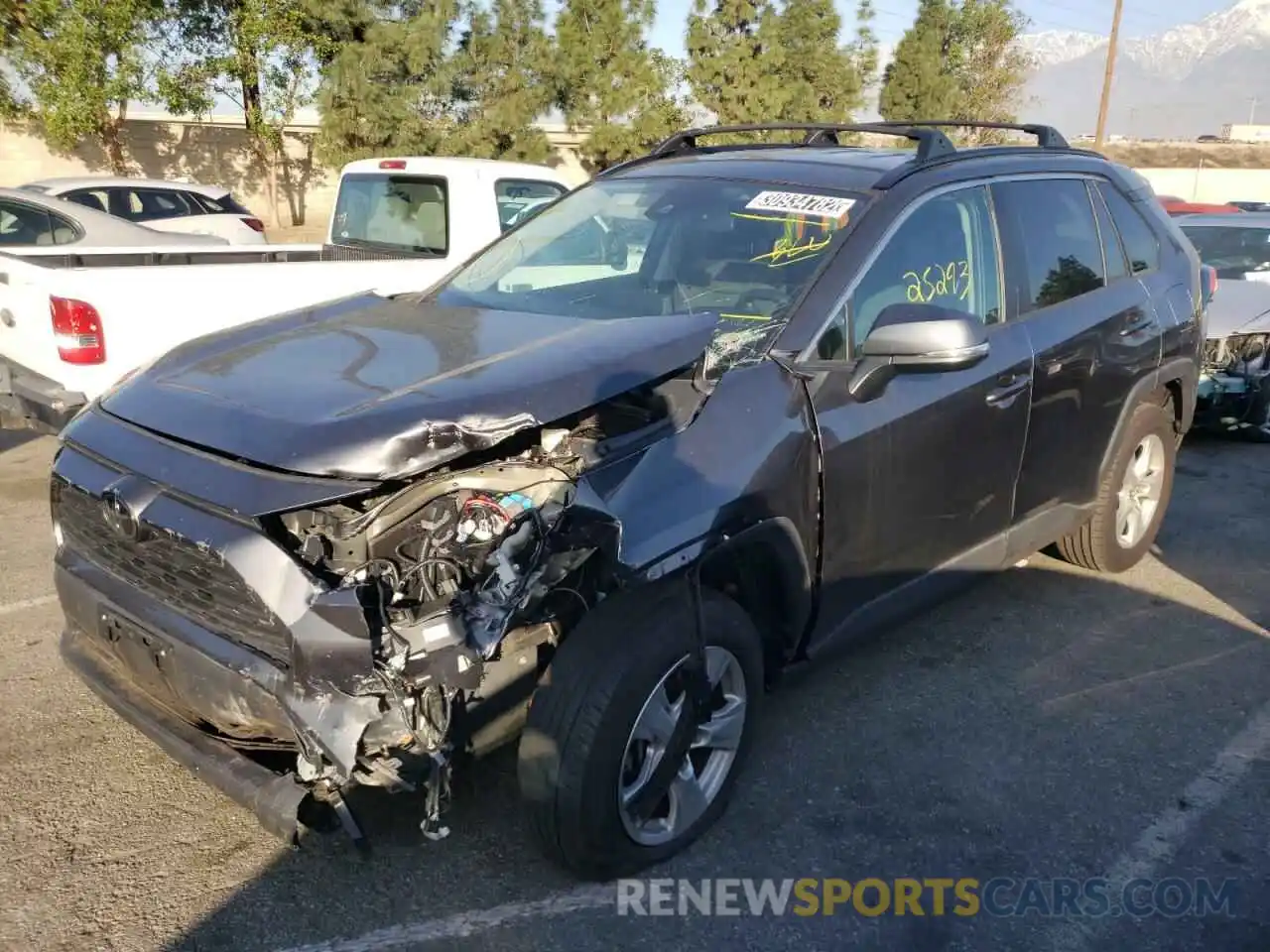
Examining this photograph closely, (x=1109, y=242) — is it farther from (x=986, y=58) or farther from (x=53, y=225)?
(x=986, y=58)

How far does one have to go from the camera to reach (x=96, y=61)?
1828 cm

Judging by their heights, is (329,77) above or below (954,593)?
above

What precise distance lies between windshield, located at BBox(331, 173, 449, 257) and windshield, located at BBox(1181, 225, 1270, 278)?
6147mm

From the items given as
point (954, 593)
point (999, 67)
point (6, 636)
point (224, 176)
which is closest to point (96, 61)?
point (224, 176)

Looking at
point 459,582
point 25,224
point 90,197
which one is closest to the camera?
point 459,582

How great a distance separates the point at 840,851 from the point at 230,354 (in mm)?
2355

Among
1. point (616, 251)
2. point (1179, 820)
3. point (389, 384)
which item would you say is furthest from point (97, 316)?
point (1179, 820)

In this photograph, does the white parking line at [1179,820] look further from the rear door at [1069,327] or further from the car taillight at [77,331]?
the car taillight at [77,331]

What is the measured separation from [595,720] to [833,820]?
105 cm

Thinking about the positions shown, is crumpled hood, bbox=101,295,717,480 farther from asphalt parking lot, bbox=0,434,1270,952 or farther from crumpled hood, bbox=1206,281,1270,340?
crumpled hood, bbox=1206,281,1270,340

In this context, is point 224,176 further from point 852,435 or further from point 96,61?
point 852,435

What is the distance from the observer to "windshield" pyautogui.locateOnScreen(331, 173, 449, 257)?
26.2 ft

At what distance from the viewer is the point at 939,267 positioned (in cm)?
372

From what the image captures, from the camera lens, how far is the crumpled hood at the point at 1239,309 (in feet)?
24.4
